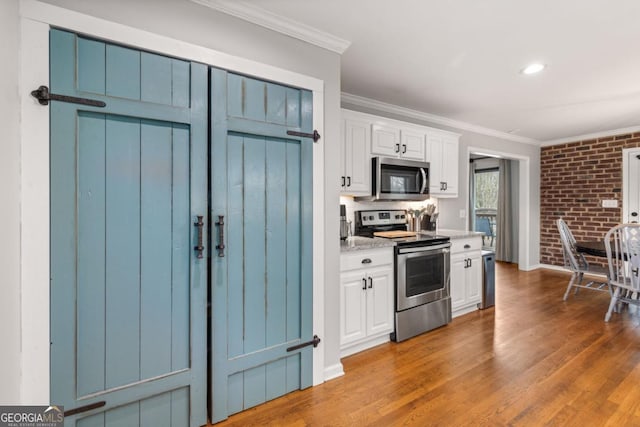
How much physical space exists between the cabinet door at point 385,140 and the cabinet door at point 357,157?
76 mm

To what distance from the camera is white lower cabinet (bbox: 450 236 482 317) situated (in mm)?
3387

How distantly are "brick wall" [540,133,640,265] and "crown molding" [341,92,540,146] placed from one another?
829 millimetres

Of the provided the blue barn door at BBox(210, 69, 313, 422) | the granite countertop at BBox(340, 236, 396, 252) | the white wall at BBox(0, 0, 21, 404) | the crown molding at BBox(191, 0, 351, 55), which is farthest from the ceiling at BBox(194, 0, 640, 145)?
the granite countertop at BBox(340, 236, 396, 252)

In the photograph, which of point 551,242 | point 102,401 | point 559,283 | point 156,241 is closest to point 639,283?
point 559,283

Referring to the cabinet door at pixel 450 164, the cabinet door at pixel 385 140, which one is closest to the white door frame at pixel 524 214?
the cabinet door at pixel 450 164

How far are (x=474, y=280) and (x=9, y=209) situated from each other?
3.92 m

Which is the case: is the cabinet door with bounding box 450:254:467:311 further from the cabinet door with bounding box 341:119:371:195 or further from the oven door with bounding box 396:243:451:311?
the cabinet door with bounding box 341:119:371:195

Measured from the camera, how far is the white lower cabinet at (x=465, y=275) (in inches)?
133

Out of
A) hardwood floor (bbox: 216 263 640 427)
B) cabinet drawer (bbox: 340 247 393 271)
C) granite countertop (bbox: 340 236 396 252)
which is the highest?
granite countertop (bbox: 340 236 396 252)

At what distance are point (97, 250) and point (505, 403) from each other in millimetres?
2474

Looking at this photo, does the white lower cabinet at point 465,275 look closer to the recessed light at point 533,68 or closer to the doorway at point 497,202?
the recessed light at point 533,68

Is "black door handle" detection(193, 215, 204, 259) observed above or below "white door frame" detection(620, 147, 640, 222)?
below

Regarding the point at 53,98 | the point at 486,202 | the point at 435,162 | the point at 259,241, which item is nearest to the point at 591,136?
the point at 486,202

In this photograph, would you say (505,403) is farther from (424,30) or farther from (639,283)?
(424,30)
